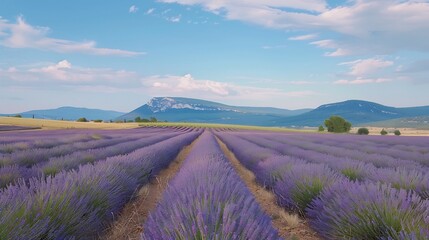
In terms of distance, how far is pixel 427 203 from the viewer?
292 centimetres

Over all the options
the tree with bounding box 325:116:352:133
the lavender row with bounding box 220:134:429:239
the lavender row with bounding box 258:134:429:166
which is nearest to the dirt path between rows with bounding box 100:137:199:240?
the lavender row with bounding box 220:134:429:239

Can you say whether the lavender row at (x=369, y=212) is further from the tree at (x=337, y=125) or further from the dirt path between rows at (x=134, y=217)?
the tree at (x=337, y=125)

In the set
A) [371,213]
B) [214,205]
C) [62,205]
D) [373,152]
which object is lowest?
[373,152]

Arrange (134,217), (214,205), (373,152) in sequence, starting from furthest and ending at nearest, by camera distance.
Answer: (373,152) → (134,217) → (214,205)

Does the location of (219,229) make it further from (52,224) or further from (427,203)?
(427,203)

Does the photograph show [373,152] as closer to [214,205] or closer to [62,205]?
[214,205]

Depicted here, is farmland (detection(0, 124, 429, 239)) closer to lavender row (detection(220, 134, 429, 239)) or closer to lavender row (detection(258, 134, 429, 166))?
lavender row (detection(220, 134, 429, 239))

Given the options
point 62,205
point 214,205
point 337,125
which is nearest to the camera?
point 214,205

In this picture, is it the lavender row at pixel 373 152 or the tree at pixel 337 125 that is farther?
the tree at pixel 337 125

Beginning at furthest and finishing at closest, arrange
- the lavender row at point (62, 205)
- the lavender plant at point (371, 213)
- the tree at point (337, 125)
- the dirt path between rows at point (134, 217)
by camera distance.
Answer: the tree at point (337, 125) < the dirt path between rows at point (134, 217) < the lavender plant at point (371, 213) < the lavender row at point (62, 205)

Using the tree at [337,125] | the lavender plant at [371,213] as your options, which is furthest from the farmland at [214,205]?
the tree at [337,125]

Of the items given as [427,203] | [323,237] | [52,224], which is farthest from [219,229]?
[323,237]

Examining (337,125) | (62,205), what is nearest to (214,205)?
(62,205)

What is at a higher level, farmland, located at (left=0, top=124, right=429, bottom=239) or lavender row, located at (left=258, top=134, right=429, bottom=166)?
farmland, located at (left=0, top=124, right=429, bottom=239)
